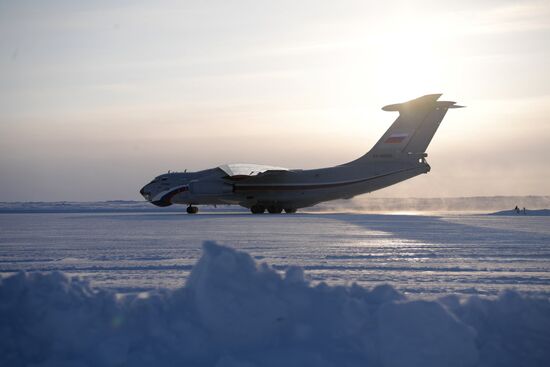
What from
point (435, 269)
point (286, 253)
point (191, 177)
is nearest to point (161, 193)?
point (191, 177)

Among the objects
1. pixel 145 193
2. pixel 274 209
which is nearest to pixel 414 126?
pixel 274 209

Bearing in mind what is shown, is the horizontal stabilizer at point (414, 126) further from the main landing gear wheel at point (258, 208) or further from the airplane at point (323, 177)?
the main landing gear wheel at point (258, 208)

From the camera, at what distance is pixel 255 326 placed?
4.46 meters

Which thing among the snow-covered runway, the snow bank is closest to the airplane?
the snow-covered runway

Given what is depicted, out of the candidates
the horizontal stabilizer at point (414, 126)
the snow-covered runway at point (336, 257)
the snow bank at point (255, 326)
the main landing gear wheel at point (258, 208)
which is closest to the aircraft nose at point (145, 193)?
the main landing gear wheel at point (258, 208)

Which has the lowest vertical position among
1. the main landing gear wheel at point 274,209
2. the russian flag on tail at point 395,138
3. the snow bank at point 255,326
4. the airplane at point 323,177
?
the snow bank at point 255,326

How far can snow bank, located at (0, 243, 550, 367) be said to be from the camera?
4207 mm

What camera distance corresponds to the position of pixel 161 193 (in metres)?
32.4

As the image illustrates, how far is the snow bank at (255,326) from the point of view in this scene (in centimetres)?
421

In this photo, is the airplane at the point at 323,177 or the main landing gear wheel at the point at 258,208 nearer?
the airplane at the point at 323,177

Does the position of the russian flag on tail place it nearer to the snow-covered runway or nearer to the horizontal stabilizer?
the horizontal stabilizer

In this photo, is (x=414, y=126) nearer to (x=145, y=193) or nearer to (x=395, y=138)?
(x=395, y=138)

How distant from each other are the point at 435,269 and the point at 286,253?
115 inches

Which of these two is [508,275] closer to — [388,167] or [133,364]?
[133,364]
